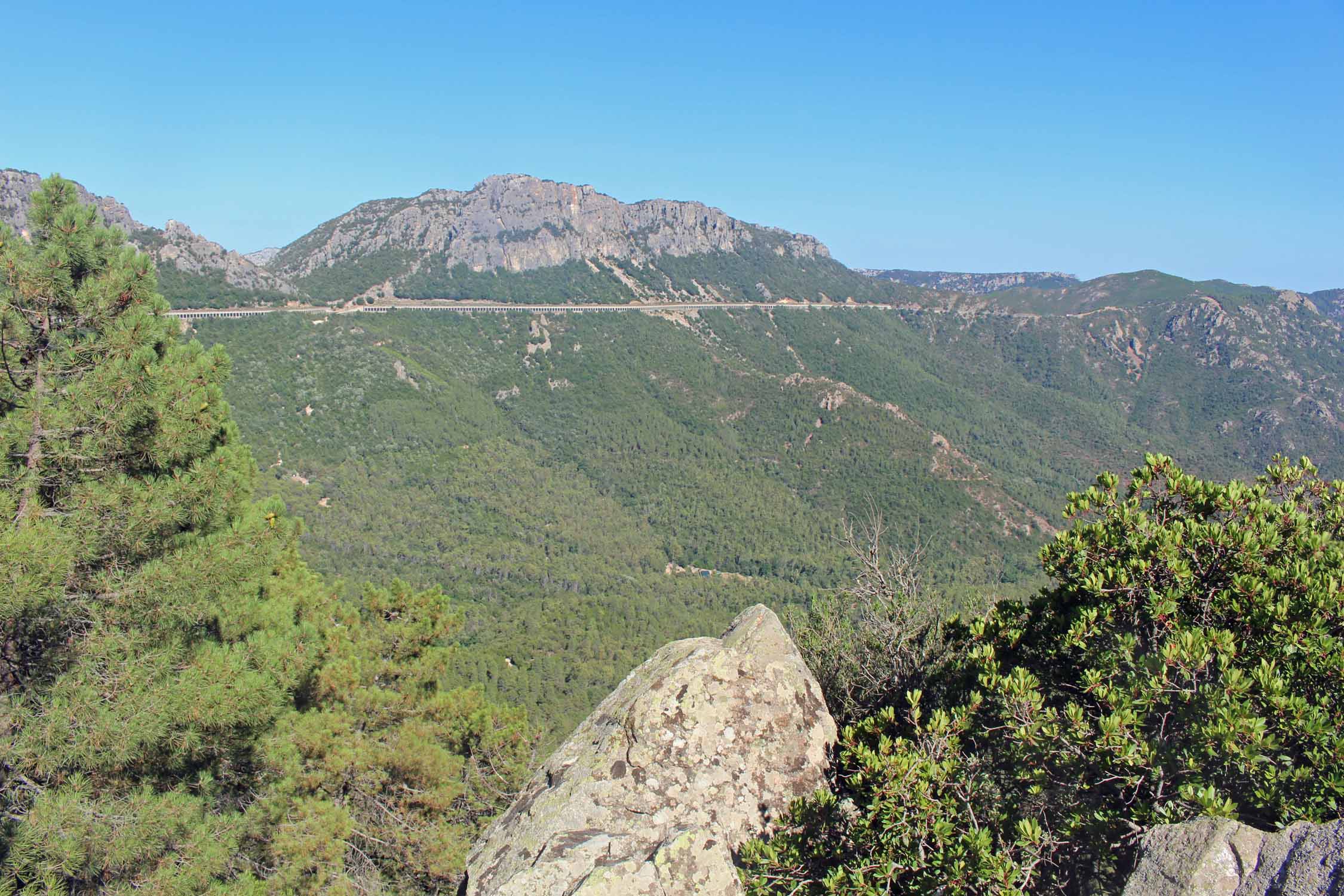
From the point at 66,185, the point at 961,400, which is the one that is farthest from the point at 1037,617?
the point at 961,400

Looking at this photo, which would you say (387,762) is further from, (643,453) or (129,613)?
(643,453)

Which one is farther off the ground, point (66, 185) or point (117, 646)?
point (66, 185)

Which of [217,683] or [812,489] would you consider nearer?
[217,683]

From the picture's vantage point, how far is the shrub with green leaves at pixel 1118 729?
450 centimetres

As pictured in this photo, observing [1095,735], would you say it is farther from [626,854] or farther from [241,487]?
[241,487]

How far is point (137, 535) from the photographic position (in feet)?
30.2

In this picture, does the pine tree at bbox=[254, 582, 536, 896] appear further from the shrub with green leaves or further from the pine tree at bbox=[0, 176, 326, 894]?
the shrub with green leaves

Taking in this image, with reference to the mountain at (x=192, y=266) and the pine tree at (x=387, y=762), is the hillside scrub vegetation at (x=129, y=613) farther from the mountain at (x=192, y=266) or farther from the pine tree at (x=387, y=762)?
the mountain at (x=192, y=266)

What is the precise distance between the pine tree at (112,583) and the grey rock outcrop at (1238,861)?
10.1 meters

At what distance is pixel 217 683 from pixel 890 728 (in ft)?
28.0

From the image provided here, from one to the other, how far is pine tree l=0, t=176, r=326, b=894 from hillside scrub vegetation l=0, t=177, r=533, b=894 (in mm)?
26

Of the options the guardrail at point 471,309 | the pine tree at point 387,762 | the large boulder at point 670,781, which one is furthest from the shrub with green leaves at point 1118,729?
the guardrail at point 471,309

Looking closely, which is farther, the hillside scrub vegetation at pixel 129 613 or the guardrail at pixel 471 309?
the guardrail at pixel 471 309

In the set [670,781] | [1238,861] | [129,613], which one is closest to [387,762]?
[129,613]
